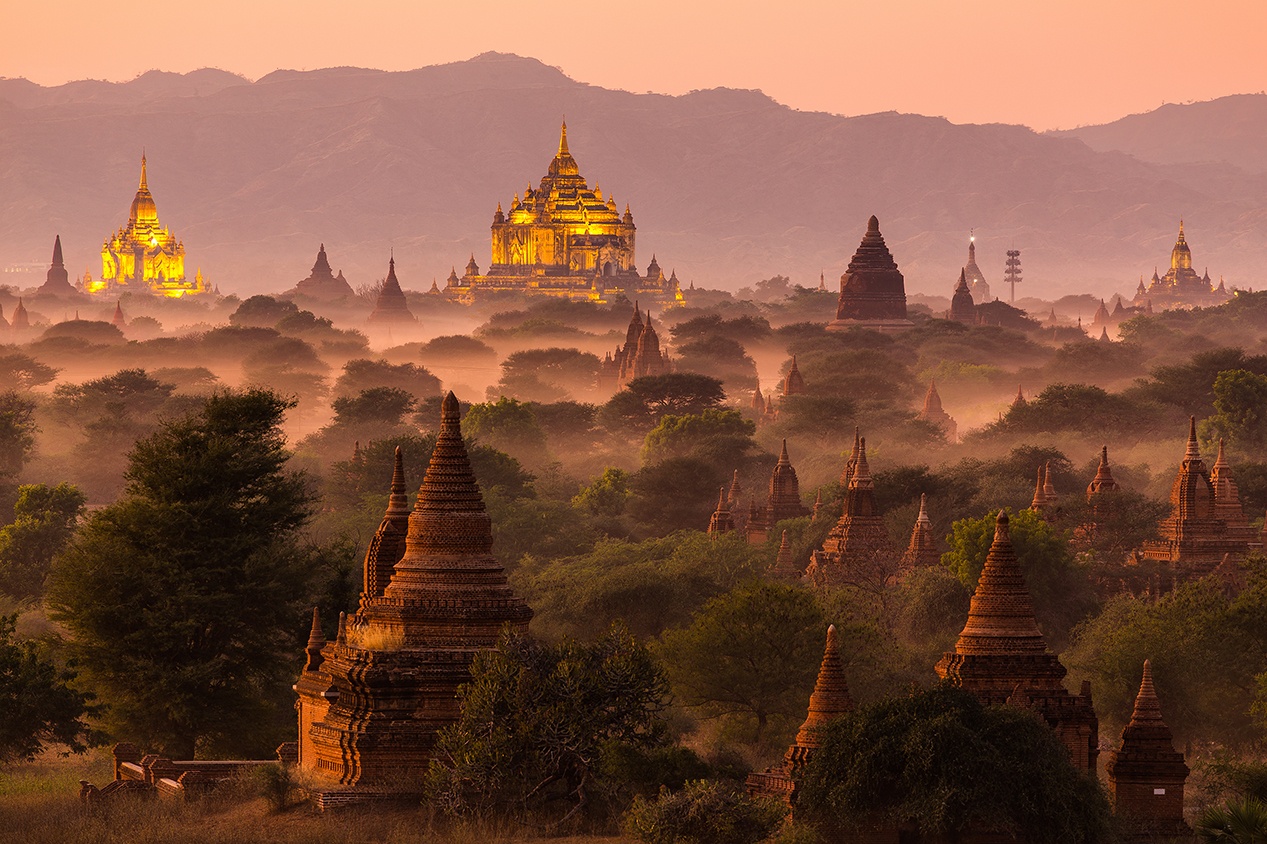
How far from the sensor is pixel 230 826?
36.6 meters

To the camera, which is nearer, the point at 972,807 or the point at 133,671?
the point at 972,807

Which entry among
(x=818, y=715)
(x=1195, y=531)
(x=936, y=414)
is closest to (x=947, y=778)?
(x=818, y=715)

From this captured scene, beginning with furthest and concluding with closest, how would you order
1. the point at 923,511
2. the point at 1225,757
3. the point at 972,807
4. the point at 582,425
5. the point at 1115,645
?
1. the point at 582,425
2. the point at 923,511
3. the point at 1115,645
4. the point at 1225,757
5. the point at 972,807

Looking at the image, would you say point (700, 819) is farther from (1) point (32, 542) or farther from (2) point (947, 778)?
(1) point (32, 542)

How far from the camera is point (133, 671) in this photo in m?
48.4

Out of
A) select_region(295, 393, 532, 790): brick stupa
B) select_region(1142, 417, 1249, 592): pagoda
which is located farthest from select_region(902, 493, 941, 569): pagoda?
select_region(295, 393, 532, 790): brick stupa

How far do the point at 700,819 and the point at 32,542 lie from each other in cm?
5388

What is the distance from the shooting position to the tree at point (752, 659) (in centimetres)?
5566

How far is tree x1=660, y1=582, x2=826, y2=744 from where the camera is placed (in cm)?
5566

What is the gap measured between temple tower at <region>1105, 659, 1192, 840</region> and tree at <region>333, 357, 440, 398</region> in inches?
5881

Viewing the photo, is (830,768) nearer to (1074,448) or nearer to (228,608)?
(228,608)

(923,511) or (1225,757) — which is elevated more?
(923,511)

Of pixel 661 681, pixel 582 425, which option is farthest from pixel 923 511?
pixel 582 425

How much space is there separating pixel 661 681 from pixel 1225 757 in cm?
1882
